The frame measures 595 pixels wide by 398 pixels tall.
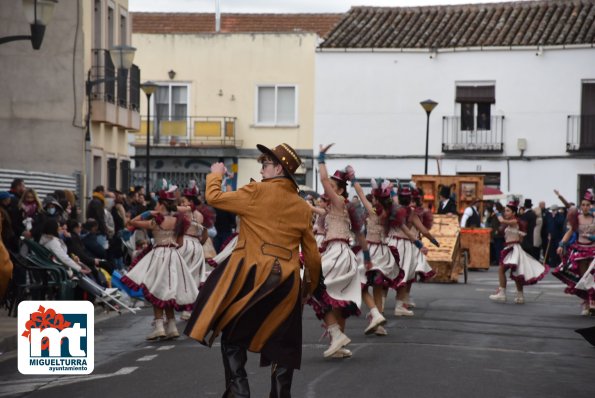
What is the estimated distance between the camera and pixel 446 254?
88.8 ft

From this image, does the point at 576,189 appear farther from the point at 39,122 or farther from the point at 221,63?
the point at 39,122

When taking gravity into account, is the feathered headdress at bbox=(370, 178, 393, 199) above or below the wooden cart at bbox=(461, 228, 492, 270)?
above

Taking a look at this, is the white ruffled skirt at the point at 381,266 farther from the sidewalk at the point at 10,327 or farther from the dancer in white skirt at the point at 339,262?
the sidewalk at the point at 10,327

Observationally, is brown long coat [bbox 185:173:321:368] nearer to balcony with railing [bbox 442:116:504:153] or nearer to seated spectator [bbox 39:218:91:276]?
seated spectator [bbox 39:218:91:276]

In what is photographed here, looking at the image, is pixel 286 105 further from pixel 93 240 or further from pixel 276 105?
pixel 93 240

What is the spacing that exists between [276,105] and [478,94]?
300 inches

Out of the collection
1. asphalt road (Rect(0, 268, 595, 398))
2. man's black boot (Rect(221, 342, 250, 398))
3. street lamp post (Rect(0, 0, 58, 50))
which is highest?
street lamp post (Rect(0, 0, 58, 50))

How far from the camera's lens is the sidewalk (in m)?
14.8

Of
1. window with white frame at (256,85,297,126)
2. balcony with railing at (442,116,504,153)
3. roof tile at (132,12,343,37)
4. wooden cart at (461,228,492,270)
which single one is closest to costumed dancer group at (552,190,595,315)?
wooden cart at (461,228,492,270)

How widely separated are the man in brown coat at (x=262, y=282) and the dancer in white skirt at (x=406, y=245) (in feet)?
27.9

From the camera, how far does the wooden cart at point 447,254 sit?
26906mm

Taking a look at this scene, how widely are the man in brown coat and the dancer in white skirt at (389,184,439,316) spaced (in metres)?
8.50

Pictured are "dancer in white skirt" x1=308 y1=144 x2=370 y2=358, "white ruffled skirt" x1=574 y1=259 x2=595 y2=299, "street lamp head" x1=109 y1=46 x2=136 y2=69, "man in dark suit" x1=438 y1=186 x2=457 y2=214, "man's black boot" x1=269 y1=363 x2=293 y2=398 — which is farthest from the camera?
"man in dark suit" x1=438 y1=186 x2=457 y2=214

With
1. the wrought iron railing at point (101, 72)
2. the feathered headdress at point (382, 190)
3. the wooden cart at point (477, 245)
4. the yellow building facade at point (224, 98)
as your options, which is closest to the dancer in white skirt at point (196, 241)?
the feathered headdress at point (382, 190)
